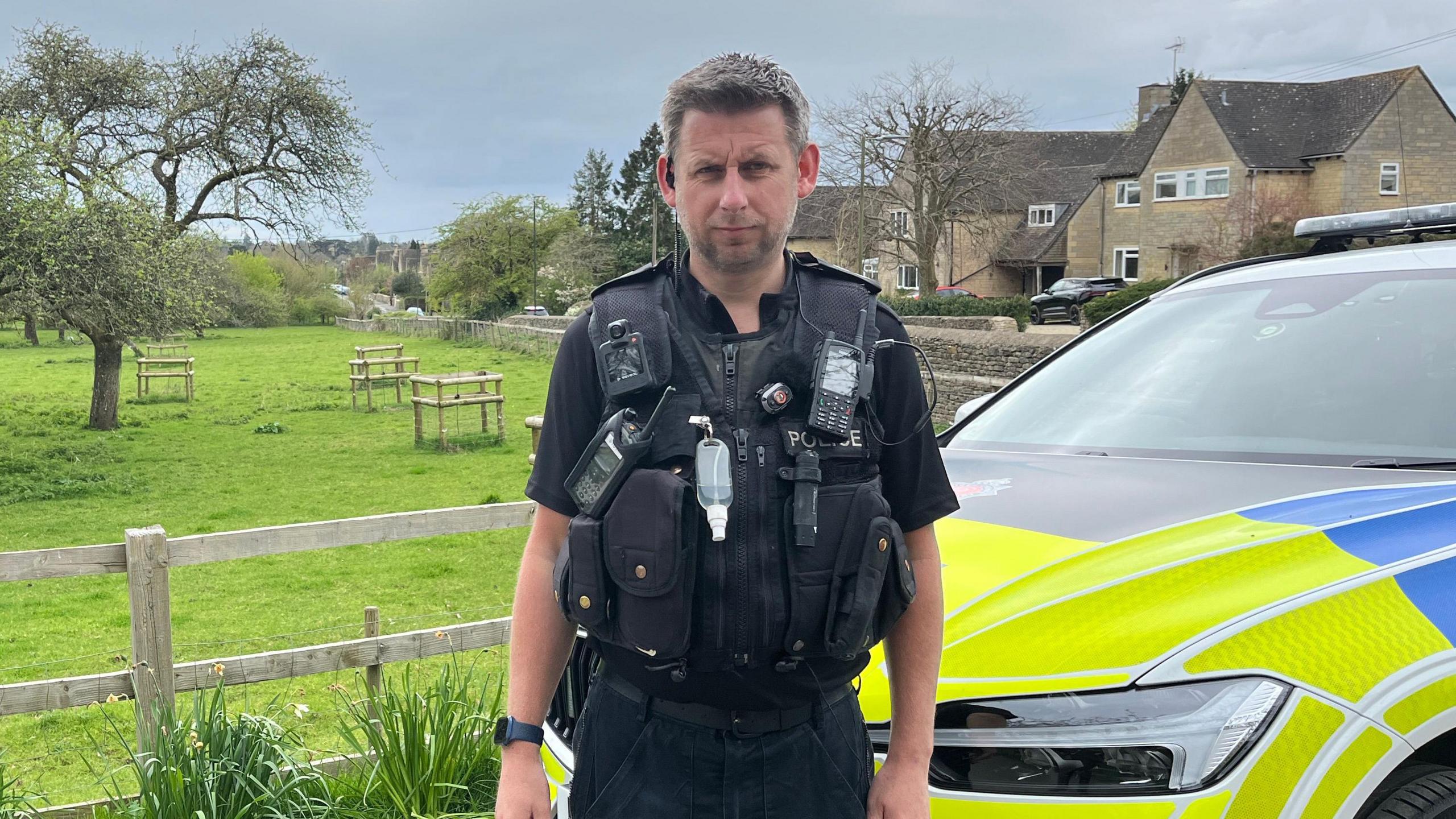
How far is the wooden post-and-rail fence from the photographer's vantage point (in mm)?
4102

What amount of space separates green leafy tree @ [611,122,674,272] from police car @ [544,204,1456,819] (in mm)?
73184

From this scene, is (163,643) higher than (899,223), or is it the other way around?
(899,223)

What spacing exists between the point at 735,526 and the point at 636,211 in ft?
261

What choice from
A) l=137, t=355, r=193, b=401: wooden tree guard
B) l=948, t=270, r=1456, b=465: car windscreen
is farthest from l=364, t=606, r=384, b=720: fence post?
l=137, t=355, r=193, b=401: wooden tree guard

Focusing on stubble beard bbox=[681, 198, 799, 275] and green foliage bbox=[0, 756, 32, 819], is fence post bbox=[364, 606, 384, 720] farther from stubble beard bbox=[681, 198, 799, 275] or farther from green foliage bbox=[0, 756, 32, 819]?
stubble beard bbox=[681, 198, 799, 275]

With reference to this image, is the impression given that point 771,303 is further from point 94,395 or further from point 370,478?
point 94,395

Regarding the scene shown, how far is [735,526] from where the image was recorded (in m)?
1.75

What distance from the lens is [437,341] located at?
49.2 metres

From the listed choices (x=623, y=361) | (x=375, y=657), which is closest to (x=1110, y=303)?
(x=375, y=657)

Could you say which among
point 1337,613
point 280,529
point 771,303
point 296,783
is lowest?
point 296,783

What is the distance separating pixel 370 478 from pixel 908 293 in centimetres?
4499

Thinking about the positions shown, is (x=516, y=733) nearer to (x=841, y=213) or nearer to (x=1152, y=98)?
(x=841, y=213)

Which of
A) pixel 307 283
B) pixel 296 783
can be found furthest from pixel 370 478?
pixel 307 283

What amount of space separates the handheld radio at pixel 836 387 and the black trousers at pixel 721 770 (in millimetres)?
467
